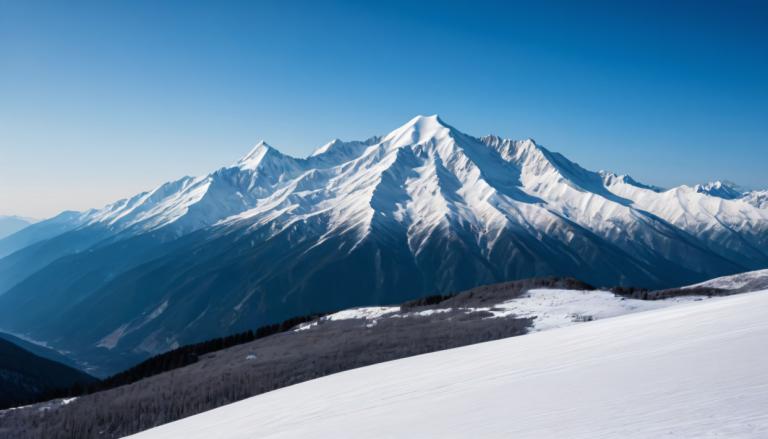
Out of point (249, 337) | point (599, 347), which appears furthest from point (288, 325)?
point (599, 347)

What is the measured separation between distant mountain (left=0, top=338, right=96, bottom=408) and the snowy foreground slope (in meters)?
62.8

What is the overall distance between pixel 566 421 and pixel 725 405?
3.07 meters

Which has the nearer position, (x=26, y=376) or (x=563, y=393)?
(x=563, y=393)

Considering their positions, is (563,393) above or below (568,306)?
above

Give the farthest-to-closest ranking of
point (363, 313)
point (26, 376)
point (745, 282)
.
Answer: point (26, 376) < point (745, 282) < point (363, 313)

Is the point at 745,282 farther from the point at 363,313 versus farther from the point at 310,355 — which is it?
the point at 310,355

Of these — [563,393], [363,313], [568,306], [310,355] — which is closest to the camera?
[563,393]

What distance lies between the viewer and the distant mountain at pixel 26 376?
76750mm

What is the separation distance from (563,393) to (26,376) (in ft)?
359

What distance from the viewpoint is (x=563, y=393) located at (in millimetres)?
12742

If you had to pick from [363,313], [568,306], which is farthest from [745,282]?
[363,313]

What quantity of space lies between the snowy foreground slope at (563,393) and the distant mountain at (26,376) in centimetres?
6278

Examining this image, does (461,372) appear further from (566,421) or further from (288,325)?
(288,325)

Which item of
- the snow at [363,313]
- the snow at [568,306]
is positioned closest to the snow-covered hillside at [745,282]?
the snow at [568,306]
